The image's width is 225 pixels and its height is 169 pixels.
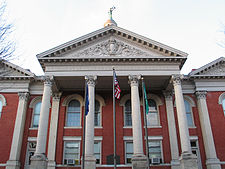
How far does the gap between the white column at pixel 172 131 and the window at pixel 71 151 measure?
8509mm

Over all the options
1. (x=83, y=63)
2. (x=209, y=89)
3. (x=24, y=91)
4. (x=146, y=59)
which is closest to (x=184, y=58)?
(x=146, y=59)

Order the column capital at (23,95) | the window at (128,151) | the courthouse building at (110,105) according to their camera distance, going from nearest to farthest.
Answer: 1. the courthouse building at (110,105)
2. the window at (128,151)
3. the column capital at (23,95)

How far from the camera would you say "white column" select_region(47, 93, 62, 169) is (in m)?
21.4

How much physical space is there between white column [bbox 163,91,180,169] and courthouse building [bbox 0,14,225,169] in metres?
0.08

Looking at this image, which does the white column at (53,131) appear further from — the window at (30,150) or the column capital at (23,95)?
the column capital at (23,95)

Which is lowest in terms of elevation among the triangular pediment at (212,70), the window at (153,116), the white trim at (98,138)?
the white trim at (98,138)

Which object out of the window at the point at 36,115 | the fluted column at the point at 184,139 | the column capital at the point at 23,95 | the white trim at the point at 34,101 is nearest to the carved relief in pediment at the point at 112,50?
the fluted column at the point at 184,139

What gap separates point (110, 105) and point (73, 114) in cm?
381

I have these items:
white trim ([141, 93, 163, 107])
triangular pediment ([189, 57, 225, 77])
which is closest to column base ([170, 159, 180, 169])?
white trim ([141, 93, 163, 107])

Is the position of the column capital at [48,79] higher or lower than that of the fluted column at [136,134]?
higher

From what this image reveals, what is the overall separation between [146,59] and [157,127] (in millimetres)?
6726

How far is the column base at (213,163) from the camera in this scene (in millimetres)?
20803

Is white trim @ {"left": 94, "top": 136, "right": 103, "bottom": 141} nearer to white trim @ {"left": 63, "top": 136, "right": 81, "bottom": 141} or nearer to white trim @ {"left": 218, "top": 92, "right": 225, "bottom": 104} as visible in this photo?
white trim @ {"left": 63, "top": 136, "right": 81, "bottom": 141}

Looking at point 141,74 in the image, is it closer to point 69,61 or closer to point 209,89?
point 69,61
